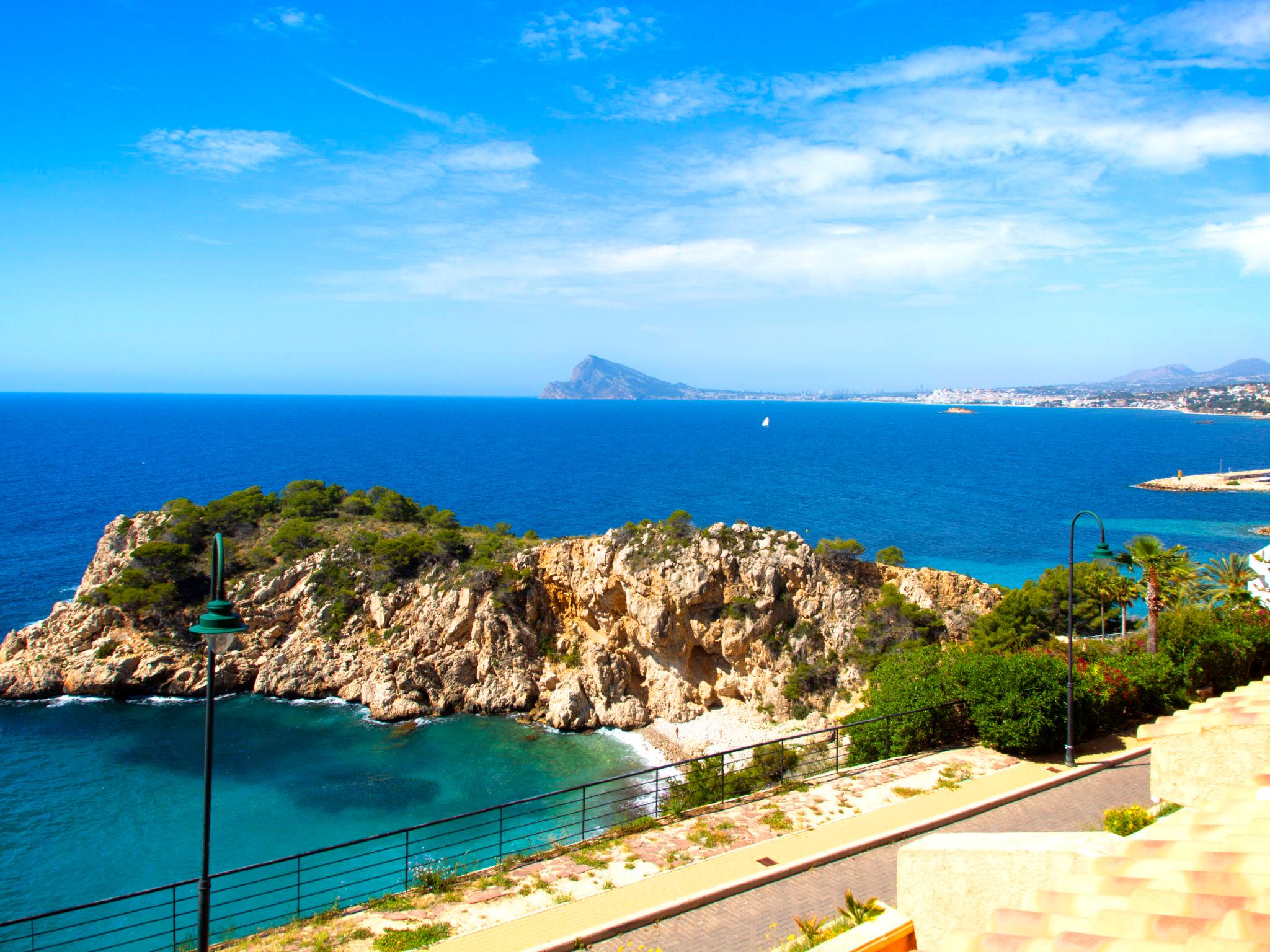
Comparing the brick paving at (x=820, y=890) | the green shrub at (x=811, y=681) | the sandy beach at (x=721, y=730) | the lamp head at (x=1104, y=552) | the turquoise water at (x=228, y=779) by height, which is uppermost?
the lamp head at (x=1104, y=552)

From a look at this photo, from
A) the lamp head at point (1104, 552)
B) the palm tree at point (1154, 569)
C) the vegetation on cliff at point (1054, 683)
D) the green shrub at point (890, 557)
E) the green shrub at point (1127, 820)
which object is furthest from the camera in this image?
the green shrub at point (890, 557)

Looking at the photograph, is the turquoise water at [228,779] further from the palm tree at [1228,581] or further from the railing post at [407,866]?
the palm tree at [1228,581]

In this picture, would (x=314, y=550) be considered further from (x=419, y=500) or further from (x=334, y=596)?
(x=419, y=500)

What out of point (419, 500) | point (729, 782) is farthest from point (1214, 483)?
point (729, 782)

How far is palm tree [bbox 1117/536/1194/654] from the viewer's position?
21141mm

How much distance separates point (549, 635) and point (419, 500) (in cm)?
4315

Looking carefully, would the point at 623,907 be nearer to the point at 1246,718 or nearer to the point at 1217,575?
the point at 1246,718

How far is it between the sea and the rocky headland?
1558 mm

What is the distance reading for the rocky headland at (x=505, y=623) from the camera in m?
31.3

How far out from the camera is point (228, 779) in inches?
1045

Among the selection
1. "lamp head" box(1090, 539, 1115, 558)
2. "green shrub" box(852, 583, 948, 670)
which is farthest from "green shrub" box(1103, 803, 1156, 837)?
"green shrub" box(852, 583, 948, 670)

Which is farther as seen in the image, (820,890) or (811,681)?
(811,681)

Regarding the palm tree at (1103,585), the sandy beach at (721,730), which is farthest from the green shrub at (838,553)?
the palm tree at (1103,585)

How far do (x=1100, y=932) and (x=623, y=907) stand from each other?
7999 mm
